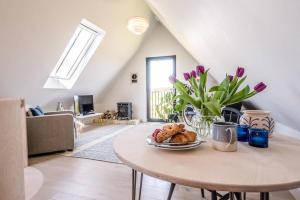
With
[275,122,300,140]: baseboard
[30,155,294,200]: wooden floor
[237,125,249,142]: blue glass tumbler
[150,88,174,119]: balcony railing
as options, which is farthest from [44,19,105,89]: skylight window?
[237,125,249,142]: blue glass tumbler

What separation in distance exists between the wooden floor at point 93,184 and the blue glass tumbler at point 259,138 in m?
1.17

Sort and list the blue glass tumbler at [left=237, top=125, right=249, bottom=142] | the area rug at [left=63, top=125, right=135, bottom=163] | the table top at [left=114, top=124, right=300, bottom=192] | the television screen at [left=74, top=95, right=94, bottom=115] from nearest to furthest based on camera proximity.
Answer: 1. the table top at [left=114, top=124, right=300, bottom=192]
2. the blue glass tumbler at [left=237, top=125, right=249, bottom=142]
3. the area rug at [left=63, top=125, right=135, bottom=163]
4. the television screen at [left=74, top=95, right=94, bottom=115]

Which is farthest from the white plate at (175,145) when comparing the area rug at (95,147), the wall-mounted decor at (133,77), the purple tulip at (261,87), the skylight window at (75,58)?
the wall-mounted decor at (133,77)

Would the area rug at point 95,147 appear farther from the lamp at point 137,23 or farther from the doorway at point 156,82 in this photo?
the lamp at point 137,23

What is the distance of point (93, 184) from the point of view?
2088mm

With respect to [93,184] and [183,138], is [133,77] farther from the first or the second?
[183,138]

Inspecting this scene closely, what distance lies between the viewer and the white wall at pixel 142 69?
5445 millimetres

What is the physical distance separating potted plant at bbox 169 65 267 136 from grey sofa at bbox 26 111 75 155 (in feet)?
8.50

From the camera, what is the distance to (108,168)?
2.50 meters

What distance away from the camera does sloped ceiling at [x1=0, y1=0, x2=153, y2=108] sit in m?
2.65

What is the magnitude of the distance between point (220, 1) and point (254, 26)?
247 mm

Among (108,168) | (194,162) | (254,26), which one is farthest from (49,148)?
(254,26)

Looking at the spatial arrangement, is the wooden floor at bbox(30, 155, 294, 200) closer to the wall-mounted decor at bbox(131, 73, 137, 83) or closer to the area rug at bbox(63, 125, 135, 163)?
the area rug at bbox(63, 125, 135, 163)

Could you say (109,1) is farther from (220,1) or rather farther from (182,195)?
(182,195)
